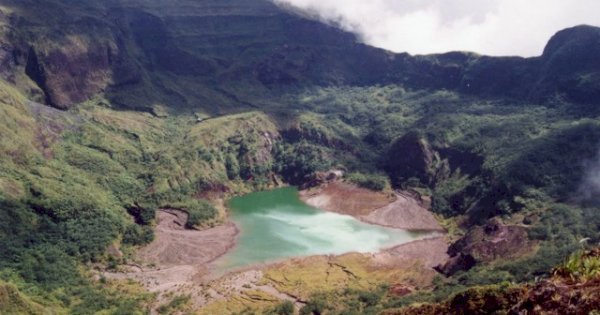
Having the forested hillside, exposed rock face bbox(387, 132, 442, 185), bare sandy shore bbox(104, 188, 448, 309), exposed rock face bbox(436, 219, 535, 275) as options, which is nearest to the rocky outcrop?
exposed rock face bbox(387, 132, 442, 185)

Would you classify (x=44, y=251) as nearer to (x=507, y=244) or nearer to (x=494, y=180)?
(x=507, y=244)

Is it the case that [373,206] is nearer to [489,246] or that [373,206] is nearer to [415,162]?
[415,162]

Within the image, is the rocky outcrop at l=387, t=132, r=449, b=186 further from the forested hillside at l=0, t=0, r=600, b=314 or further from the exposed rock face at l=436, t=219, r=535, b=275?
the exposed rock face at l=436, t=219, r=535, b=275

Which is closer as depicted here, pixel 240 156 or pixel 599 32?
pixel 240 156

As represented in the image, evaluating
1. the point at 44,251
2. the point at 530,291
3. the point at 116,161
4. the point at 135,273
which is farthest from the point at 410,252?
the point at 530,291

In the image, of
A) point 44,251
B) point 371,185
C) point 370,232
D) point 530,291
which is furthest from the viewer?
point 371,185
